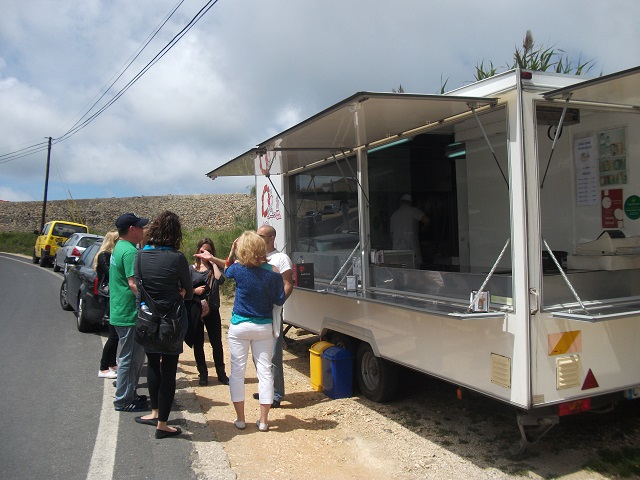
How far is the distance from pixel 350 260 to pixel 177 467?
2.75m

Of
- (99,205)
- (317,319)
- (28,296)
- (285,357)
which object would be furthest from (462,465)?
(99,205)

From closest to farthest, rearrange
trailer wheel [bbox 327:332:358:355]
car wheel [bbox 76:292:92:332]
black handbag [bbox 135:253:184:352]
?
black handbag [bbox 135:253:184:352] < trailer wheel [bbox 327:332:358:355] < car wheel [bbox 76:292:92:332]

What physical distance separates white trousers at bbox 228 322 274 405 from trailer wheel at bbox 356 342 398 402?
47.4 inches

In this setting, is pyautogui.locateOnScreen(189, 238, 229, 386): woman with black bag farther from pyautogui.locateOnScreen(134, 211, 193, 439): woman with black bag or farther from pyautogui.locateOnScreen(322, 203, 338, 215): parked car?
pyautogui.locateOnScreen(322, 203, 338, 215): parked car

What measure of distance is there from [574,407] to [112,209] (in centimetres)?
4782

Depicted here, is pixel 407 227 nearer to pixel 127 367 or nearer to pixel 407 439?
pixel 407 439

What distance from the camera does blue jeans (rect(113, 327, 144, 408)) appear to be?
526 centimetres

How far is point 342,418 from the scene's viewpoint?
17.2 ft

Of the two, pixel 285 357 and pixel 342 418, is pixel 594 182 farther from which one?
pixel 285 357

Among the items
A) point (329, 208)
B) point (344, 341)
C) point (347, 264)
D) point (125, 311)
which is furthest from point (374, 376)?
point (125, 311)

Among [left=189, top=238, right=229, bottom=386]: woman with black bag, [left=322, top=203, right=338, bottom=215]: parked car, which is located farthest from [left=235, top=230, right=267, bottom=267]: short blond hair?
[left=322, top=203, right=338, bottom=215]: parked car

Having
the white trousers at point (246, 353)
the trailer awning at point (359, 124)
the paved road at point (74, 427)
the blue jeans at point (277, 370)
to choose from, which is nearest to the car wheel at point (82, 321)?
the paved road at point (74, 427)

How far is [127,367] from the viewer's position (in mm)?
5242

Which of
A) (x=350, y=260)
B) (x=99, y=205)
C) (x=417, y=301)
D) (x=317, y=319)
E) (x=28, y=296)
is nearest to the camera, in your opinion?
(x=417, y=301)
